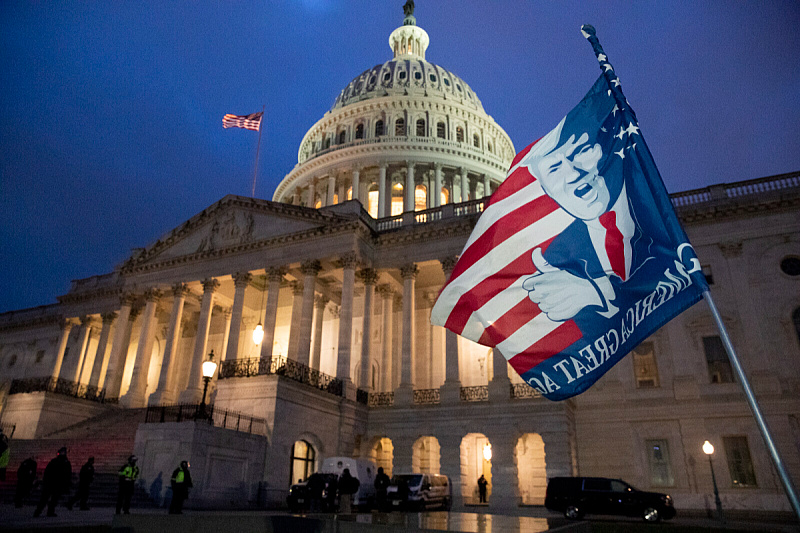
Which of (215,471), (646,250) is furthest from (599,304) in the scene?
(215,471)

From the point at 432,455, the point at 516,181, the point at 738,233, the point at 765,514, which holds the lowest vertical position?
the point at 765,514

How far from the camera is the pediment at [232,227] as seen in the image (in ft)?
119

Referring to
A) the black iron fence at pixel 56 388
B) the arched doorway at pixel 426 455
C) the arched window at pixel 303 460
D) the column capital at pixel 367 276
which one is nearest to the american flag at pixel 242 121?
the column capital at pixel 367 276

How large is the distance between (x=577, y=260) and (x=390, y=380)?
1226 inches

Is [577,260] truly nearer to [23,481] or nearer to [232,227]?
[23,481]

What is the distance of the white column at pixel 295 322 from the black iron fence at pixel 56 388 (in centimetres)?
1412

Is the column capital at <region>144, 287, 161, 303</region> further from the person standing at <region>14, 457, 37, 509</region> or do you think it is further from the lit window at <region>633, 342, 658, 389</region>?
the lit window at <region>633, 342, 658, 389</region>

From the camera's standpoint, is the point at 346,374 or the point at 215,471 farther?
the point at 346,374

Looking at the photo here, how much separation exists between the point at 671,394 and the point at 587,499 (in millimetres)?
12175

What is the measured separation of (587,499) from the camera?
21.1 m

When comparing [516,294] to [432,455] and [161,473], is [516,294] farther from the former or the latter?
[432,455]

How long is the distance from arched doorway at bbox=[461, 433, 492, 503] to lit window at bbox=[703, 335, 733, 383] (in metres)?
12.9

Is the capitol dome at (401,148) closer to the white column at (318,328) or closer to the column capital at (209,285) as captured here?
the white column at (318,328)

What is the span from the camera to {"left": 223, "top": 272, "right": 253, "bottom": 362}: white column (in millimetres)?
33562
